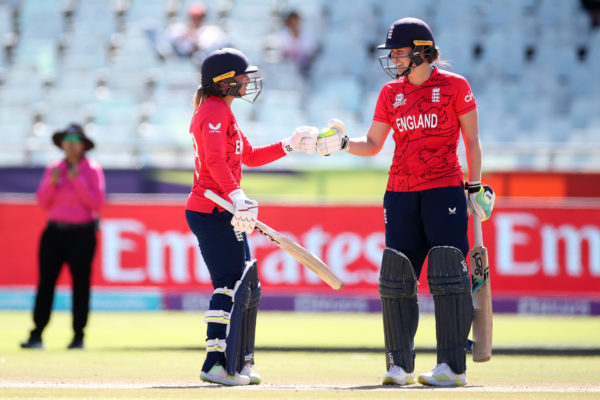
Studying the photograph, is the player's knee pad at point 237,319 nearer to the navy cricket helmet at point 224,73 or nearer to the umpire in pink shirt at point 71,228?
the navy cricket helmet at point 224,73

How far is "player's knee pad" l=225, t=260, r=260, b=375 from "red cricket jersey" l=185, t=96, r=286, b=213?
0.49 metres

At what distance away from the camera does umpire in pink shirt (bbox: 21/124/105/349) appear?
32.7ft

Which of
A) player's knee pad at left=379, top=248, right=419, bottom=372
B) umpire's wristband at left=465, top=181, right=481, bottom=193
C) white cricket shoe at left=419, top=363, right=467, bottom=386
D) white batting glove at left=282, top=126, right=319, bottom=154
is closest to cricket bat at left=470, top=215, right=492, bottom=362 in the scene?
umpire's wristband at left=465, top=181, right=481, bottom=193

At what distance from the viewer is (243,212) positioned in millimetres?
6250

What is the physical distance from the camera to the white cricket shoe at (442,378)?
6.28 m

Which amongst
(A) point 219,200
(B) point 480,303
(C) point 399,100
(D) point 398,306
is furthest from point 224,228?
(B) point 480,303

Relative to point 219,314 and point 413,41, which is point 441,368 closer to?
point 219,314

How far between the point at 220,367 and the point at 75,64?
482 inches

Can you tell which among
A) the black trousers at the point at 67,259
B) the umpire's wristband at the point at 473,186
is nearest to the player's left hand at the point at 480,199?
the umpire's wristband at the point at 473,186

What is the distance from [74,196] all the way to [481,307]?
15.6 feet

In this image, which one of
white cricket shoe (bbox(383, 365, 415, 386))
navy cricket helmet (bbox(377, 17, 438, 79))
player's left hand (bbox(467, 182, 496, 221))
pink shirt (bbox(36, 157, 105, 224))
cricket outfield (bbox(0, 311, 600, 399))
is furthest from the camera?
pink shirt (bbox(36, 157, 105, 224))

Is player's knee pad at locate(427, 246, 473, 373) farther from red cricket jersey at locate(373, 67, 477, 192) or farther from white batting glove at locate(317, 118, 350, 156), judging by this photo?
white batting glove at locate(317, 118, 350, 156)

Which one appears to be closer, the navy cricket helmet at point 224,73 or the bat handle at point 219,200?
the bat handle at point 219,200

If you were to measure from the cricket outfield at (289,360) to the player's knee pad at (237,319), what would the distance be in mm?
231
